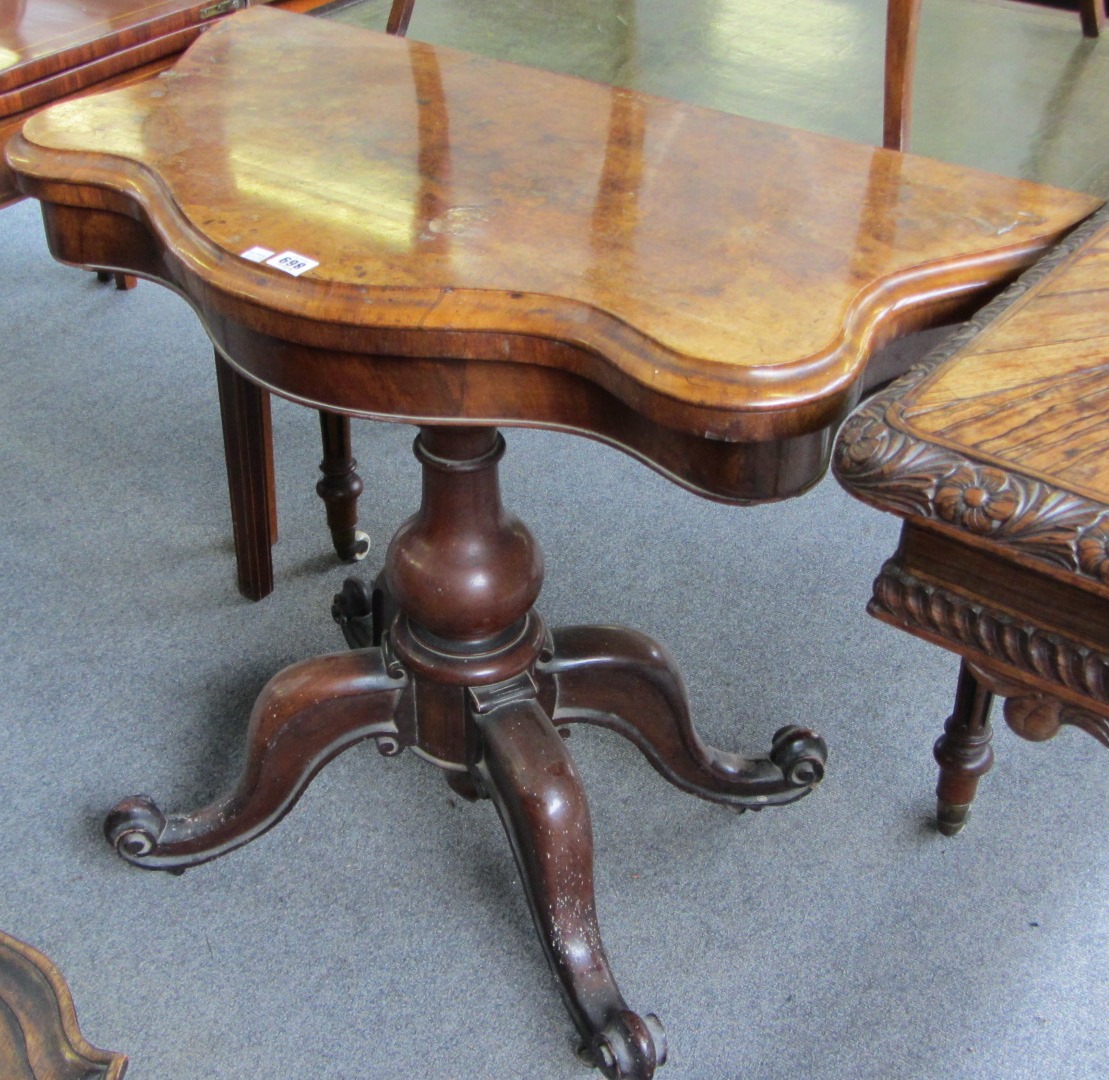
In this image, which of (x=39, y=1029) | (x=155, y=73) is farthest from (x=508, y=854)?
(x=155, y=73)

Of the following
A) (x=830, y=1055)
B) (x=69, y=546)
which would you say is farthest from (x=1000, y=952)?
(x=69, y=546)

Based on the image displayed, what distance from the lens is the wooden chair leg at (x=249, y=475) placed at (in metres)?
1.35

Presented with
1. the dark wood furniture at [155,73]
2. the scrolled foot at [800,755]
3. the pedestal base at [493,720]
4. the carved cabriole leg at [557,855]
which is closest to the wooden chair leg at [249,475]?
the dark wood furniture at [155,73]

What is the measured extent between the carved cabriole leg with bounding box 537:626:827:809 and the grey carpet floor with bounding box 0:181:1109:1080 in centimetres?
6

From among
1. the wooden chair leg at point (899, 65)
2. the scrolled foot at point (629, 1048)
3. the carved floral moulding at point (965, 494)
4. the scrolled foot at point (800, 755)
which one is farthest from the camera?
the scrolled foot at point (800, 755)

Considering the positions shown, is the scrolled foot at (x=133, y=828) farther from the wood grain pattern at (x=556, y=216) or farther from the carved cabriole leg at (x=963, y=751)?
the carved cabriole leg at (x=963, y=751)

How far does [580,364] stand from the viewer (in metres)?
0.72

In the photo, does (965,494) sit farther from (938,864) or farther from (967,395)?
(938,864)

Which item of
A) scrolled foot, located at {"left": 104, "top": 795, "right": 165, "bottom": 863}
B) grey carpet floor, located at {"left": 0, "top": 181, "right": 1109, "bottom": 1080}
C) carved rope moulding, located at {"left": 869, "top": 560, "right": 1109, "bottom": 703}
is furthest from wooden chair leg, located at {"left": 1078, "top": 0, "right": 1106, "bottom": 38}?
scrolled foot, located at {"left": 104, "top": 795, "right": 165, "bottom": 863}

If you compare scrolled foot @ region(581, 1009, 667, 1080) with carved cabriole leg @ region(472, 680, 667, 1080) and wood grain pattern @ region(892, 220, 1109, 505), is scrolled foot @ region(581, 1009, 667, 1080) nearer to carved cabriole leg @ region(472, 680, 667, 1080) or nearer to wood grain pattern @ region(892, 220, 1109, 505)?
carved cabriole leg @ region(472, 680, 667, 1080)

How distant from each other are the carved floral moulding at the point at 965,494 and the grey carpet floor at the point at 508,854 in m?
0.66

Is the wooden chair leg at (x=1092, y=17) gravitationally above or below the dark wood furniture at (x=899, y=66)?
below

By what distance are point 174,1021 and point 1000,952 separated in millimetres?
746

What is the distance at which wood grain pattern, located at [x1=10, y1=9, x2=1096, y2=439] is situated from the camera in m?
0.72
